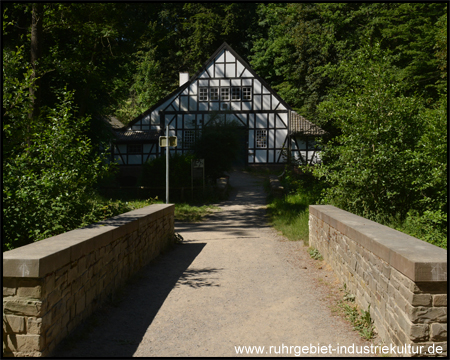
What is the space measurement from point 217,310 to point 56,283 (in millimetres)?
2089

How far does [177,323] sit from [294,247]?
511 centimetres

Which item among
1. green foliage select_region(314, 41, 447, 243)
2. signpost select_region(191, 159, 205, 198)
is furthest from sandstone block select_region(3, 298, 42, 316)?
signpost select_region(191, 159, 205, 198)

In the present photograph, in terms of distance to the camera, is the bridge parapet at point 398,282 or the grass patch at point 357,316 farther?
the grass patch at point 357,316

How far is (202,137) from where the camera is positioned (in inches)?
902

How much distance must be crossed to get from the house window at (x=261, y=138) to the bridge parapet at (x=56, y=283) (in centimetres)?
2689

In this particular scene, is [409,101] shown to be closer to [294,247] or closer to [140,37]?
[294,247]

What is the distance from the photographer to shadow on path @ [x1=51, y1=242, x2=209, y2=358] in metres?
4.05

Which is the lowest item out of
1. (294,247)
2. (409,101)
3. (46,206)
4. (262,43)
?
(294,247)

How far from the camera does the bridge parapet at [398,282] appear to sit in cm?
345

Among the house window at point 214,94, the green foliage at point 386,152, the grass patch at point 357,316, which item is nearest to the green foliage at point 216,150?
the house window at point 214,94

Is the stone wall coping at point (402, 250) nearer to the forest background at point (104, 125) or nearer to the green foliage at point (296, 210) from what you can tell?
the forest background at point (104, 125)

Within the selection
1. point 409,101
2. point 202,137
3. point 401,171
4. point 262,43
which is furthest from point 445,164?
point 262,43

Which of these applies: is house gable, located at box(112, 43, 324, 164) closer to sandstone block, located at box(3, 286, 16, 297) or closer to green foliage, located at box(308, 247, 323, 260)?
green foliage, located at box(308, 247, 323, 260)

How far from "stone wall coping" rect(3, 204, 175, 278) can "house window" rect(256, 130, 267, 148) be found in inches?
1044
